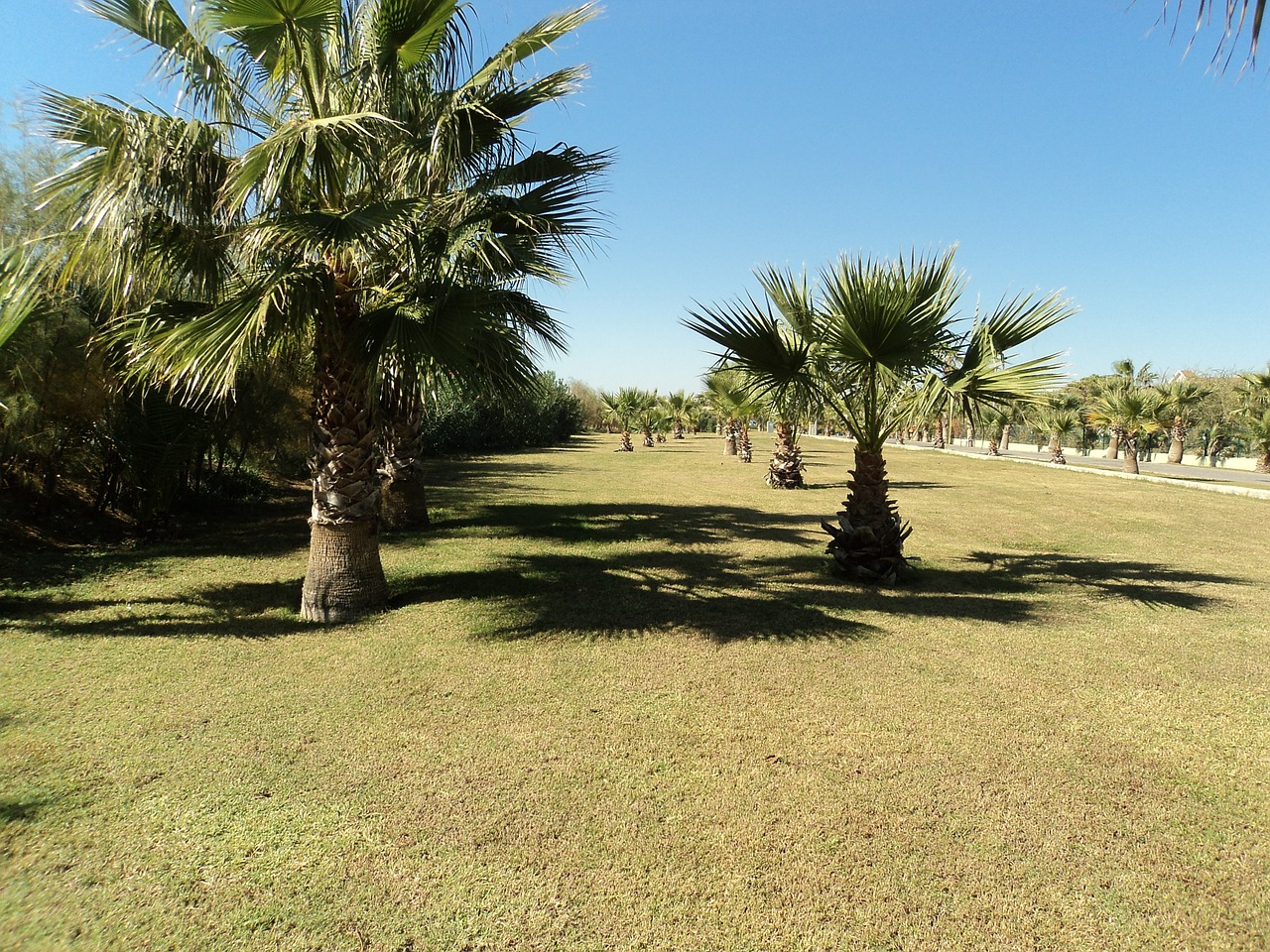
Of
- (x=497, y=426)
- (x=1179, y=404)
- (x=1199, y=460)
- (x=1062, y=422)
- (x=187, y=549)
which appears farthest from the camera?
(x=1199, y=460)

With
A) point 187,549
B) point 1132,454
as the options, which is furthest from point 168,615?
point 1132,454

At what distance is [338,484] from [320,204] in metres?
2.39

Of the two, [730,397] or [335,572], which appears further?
[730,397]

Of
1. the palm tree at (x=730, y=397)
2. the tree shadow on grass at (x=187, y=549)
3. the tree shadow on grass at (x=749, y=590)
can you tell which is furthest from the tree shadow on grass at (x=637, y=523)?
the tree shadow on grass at (x=187, y=549)

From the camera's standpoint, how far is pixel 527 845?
2.79m

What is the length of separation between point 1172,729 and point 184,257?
7.98 metres

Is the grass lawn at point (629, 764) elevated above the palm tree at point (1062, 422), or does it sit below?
below

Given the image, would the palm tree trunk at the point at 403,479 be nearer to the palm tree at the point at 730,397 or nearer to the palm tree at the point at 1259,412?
the palm tree at the point at 730,397

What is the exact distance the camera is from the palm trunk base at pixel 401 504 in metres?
10.2

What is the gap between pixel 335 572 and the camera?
5805mm

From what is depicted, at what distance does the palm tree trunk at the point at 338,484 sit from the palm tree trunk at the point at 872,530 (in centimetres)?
536

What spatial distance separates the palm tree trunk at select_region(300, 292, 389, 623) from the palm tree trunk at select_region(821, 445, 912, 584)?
536 centimetres

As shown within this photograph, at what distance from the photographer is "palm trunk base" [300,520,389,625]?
577cm

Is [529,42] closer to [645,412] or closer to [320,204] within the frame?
[320,204]
